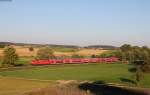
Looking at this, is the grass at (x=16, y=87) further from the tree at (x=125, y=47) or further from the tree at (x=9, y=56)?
the tree at (x=125, y=47)

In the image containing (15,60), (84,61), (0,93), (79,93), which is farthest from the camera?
(84,61)

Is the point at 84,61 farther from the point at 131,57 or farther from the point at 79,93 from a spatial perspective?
the point at 79,93

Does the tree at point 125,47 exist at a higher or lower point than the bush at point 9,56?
higher

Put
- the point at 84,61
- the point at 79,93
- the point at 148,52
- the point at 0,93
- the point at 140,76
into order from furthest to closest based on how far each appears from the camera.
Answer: the point at 148,52, the point at 84,61, the point at 140,76, the point at 0,93, the point at 79,93

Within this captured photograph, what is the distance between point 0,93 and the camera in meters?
37.8

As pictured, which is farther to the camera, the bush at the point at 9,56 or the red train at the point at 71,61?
the red train at the point at 71,61

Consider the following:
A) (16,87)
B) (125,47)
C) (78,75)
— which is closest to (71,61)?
(78,75)

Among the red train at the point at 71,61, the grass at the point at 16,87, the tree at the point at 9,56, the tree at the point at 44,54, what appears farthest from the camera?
the tree at the point at 44,54

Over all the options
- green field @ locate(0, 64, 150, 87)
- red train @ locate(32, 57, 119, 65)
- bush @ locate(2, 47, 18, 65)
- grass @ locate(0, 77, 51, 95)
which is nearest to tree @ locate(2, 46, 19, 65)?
bush @ locate(2, 47, 18, 65)

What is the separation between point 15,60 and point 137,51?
51527mm

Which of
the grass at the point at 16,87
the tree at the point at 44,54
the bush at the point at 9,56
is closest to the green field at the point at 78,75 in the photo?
the grass at the point at 16,87

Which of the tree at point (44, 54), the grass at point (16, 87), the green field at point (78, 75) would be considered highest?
the tree at point (44, 54)

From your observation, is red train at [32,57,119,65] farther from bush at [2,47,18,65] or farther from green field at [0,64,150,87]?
green field at [0,64,150,87]

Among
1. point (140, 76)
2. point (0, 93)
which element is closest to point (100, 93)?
point (0, 93)
